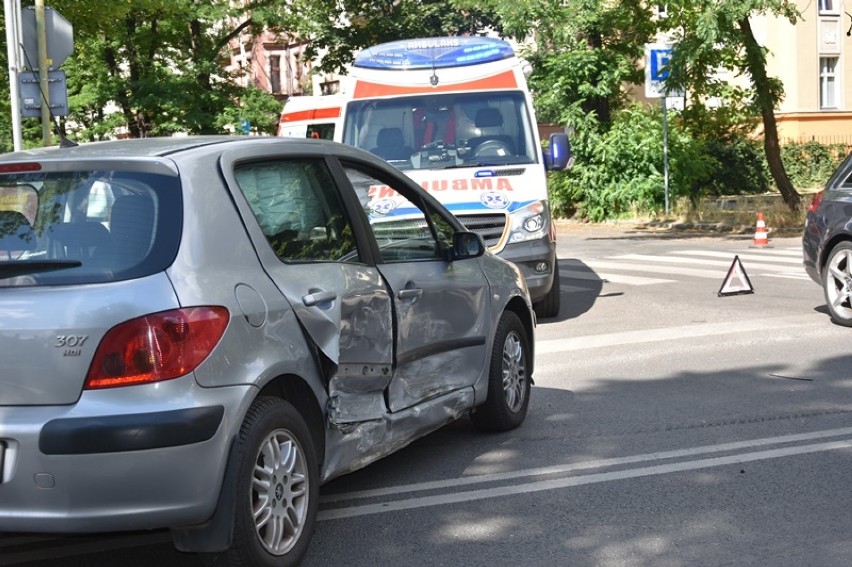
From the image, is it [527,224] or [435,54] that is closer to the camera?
[527,224]

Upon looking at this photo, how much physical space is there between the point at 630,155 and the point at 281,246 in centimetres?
2478

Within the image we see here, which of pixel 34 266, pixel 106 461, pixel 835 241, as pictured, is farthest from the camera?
pixel 835 241

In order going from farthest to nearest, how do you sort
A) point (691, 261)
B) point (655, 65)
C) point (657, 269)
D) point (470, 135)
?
1. point (655, 65)
2. point (691, 261)
3. point (657, 269)
4. point (470, 135)

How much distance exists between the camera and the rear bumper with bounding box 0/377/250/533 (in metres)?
4.21

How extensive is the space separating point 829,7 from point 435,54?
36.6 m

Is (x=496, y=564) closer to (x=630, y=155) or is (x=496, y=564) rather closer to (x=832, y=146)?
(x=630, y=155)

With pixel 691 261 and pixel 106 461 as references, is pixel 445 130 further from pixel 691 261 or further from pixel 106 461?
pixel 106 461

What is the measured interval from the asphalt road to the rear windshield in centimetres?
127

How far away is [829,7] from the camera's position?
46125 millimetres

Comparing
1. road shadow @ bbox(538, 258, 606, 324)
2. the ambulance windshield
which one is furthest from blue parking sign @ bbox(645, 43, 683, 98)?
the ambulance windshield

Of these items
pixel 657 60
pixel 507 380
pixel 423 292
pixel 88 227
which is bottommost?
pixel 507 380

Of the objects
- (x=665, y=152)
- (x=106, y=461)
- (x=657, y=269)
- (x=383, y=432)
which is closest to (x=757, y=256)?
(x=657, y=269)

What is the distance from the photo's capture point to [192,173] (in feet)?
15.7

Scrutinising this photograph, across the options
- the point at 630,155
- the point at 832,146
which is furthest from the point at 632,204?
the point at 832,146
